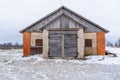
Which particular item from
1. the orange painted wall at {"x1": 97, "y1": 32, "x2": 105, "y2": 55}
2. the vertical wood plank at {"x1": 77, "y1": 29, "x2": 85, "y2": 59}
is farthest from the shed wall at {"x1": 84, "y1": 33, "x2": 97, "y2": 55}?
the vertical wood plank at {"x1": 77, "y1": 29, "x2": 85, "y2": 59}

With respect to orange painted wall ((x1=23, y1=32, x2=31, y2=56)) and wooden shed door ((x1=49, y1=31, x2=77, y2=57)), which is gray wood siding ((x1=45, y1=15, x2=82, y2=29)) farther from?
orange painted wall ((x1=23, y1=32, x2=31, y2=56))

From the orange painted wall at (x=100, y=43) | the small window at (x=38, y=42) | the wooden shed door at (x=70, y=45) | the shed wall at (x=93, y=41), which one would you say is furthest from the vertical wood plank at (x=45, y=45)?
the orange painted wall at (x=100, y=43)

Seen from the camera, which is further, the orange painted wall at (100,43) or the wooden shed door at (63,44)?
the orange painted wall at (100,43)

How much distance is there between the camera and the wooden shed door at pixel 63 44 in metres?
27.9

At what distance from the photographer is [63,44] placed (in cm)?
2798

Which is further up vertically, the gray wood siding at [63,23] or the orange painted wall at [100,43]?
the gray wood siding at [63,23]

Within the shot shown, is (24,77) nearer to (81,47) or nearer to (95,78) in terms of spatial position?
(95,78)

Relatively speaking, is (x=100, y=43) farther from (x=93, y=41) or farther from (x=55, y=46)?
(x=55, y=46)

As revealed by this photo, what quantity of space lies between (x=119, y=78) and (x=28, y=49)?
1869cm

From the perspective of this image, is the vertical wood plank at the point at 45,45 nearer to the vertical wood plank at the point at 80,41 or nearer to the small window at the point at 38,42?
the vertical wood plank at the point at 80,41

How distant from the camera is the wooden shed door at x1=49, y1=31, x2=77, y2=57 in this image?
27.9 metres

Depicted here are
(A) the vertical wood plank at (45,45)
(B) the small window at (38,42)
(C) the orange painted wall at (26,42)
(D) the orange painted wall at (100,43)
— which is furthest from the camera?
(B) the small window at (38,42)

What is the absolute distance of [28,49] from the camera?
32938 millimetres

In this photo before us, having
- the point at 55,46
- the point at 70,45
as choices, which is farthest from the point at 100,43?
the point at 55,46
